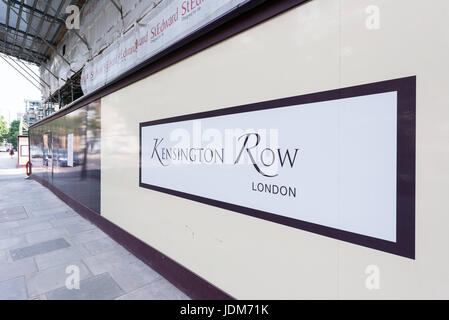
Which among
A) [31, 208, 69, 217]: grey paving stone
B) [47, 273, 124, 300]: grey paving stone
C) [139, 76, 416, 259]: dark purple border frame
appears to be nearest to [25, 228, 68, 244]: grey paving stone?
[31, 208, 69, 217]: grey paving stone

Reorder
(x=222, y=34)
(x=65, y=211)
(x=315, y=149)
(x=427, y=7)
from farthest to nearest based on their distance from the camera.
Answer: (x=65, y=211)
(x=222, y=34)
(x=315, y=149)
(x=427, y=7)

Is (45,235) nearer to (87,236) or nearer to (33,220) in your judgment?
(87,236)

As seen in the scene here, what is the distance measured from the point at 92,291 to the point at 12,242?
8.48 feet

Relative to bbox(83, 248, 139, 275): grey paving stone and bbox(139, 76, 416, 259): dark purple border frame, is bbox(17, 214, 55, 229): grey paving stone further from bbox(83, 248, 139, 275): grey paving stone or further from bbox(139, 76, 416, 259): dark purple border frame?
bbox(139, 76, 416, 259): dark purple border frame

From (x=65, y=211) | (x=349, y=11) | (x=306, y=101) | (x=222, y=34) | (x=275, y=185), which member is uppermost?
(x=222, y=34)

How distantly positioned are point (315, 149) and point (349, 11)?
0.93 metres

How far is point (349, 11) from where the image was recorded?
61.6 inches

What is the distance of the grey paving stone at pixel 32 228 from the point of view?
4.58 m

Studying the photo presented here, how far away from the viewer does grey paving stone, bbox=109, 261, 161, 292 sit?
2813 mm

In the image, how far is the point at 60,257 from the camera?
352 cm

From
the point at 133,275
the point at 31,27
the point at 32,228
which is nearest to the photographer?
the point at 133,275

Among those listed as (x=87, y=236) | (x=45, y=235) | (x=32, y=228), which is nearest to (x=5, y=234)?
(x=32, y=228)

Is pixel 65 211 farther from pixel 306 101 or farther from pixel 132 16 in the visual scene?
pixel 306 101

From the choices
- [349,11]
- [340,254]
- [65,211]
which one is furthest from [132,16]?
[340,254]
